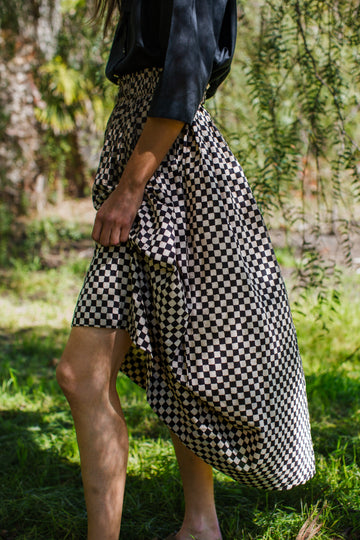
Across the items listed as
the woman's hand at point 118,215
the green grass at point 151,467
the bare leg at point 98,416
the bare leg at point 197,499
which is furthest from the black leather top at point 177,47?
the green grass at point 151,467

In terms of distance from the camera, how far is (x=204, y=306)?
1.48 metres

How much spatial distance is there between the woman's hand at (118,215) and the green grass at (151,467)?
3.18 ft

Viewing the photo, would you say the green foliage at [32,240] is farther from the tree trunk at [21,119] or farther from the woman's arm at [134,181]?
the woman's arm at [134,181]

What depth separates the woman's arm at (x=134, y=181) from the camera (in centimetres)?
144

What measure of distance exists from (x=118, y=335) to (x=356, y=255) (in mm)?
4231

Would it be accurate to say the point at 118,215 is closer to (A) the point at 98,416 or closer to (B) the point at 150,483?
(A) the point at 98,416

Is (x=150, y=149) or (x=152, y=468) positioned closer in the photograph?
(x=150, y=149)

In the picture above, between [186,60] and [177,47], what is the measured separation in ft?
0.12

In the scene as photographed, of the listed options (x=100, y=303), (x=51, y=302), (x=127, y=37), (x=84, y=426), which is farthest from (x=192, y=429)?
(x=51, y=302)

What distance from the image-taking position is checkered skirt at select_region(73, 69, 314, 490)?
145 cm

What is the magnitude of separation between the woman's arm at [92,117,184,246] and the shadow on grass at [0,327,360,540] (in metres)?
0.99

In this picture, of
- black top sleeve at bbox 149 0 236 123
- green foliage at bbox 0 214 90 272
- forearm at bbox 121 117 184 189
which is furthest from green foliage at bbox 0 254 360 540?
green foliage at bbox 0 214 90 272

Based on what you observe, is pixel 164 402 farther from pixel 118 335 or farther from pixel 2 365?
pixel 2 365

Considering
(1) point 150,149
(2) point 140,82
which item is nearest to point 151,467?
(1) point 150,149
